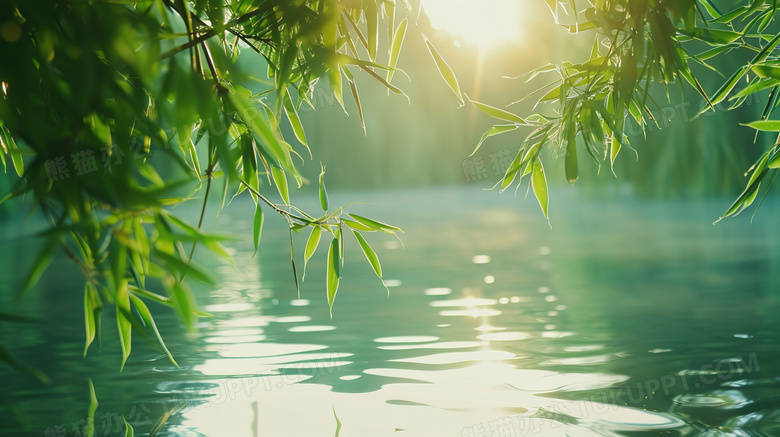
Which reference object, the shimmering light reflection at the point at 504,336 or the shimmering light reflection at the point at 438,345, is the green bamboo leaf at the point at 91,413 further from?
the shimmering light reflection at the point at 504,336

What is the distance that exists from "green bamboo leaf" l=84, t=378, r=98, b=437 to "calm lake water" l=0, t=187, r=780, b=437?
0.02 metres

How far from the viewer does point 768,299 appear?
→ 14.4ft

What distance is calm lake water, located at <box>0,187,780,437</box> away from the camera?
7.89ft

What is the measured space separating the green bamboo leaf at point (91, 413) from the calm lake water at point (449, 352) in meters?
0.02

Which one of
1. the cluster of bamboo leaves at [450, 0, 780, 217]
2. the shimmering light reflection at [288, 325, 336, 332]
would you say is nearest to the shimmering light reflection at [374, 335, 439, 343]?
the shimmering light reflection at [288, 325, 336, 332]

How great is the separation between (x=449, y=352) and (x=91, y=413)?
137 cm

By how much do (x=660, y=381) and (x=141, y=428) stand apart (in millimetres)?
1619

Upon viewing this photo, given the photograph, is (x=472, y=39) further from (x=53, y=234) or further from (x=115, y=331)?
(x=115, y=331)

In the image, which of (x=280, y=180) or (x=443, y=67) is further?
(x=280, y=180)

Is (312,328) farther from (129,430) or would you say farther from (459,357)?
(129,430)

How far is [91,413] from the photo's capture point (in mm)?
2602

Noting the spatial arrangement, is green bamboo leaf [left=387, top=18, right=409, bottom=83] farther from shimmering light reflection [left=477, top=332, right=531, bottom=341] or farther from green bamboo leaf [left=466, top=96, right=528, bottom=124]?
shimmering light reflection [left=477, top=332, right=531, bottom=341]

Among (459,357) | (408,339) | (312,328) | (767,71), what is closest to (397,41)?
(767,71)

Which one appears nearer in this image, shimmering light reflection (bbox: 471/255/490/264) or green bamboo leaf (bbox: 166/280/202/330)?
green bamboo leaf (bbox: 166/280/202/330)
